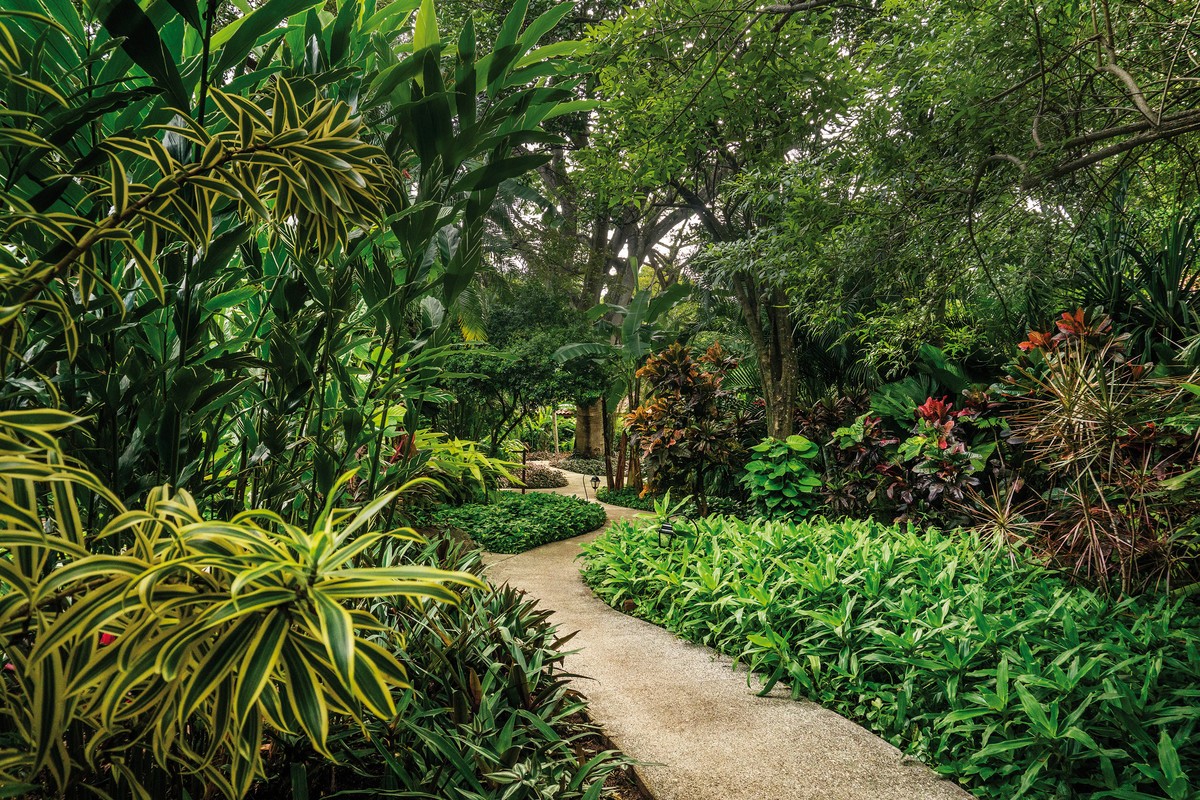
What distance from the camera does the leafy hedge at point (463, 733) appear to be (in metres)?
1.38

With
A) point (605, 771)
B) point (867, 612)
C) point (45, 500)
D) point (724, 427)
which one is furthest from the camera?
point (724, 427)

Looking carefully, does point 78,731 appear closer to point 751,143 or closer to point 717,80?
point 717,80

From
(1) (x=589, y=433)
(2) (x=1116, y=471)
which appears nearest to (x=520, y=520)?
(2) (x=1116, y=471)

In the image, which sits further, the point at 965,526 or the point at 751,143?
the point at 965,526

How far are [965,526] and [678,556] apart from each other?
2.69m

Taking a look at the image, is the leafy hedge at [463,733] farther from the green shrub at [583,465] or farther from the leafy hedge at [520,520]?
the green shrub at [583,465]

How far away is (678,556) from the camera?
439cm

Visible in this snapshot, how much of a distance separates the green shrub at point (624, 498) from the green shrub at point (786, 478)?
3.33 meters

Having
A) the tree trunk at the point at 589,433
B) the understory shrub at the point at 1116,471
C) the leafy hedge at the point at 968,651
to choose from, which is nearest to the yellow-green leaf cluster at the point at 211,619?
the leafy hedge at the point at 968,651

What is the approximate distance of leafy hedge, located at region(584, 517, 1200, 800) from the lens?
→ 6.61 feet

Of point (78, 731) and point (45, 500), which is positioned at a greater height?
point (45, 500)

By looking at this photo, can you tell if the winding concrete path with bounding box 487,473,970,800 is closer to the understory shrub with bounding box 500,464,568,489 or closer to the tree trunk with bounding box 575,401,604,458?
the understory shrub with bounding box 500,464,568,489

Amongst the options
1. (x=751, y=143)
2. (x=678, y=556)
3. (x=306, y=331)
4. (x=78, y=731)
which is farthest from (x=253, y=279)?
(x=678, y=556)

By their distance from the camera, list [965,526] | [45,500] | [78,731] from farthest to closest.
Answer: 1. [965,526]
2. [45,500]
3. [78,731]
